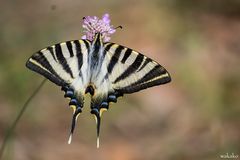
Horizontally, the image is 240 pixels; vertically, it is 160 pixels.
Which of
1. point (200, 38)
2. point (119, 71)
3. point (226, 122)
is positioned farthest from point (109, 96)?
point (200, 38)

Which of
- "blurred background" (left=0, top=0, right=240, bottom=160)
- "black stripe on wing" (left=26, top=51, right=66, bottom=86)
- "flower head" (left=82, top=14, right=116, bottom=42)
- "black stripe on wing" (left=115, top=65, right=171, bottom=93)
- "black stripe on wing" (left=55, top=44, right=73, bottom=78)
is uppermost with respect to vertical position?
"blurred background" (left=0, top=0, right=240, bottom=160)

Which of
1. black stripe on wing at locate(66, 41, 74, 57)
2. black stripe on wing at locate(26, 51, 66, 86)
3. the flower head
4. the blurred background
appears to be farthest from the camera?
the blurred background

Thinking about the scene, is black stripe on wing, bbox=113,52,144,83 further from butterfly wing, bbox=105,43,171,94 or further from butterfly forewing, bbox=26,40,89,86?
butterfly forewing, bbox=26,40,89,86

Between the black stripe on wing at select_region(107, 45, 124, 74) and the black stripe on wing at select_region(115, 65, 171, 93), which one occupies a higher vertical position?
the black stripe on wing at select_region(107, 45, 124, 74)

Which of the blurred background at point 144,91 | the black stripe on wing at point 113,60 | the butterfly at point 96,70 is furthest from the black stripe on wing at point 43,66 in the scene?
the blurred background at point 144,91

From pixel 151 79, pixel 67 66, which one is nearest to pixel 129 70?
pixel 151 79

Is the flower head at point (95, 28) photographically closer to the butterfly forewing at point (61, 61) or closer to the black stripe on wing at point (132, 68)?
the butterfly forewing at point (61, 61)

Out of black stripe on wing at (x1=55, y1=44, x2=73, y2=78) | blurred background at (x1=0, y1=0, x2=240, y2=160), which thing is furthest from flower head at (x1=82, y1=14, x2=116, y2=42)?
blurred background at (x1=0, y1=0, x2=240, y2=160)
